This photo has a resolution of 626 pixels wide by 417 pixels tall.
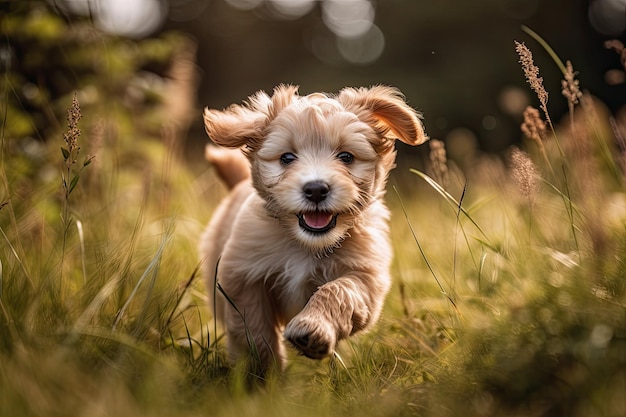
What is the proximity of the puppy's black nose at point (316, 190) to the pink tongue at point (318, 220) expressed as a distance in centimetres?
9

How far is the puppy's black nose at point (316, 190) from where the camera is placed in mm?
2545

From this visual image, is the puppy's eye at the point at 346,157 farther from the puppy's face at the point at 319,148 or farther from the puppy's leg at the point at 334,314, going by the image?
the puppy's leg at the point at 334,314

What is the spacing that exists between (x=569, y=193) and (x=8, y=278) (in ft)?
6.91

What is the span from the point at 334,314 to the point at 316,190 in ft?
1.50

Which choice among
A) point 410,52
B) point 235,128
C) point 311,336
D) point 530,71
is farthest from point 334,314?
point 410,52

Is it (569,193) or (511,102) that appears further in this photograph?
(511,102)

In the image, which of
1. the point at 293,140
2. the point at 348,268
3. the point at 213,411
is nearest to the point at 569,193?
the point at 348,268

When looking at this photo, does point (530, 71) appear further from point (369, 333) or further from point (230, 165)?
point (230, 165)

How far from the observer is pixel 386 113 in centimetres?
294

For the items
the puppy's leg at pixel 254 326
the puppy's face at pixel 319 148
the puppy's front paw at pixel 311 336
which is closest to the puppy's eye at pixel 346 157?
the puppy's face at pixel 319 148

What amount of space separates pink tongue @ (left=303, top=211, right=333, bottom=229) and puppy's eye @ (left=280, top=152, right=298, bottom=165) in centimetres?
25

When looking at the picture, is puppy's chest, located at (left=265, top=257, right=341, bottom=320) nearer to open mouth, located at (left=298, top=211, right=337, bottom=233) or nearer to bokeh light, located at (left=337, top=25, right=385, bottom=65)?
open mouth, located at (left=298, top=211, right=337, bottom=233)

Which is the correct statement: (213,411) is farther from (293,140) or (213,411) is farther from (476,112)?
(476,112)

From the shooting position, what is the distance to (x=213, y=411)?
196 centimetres
